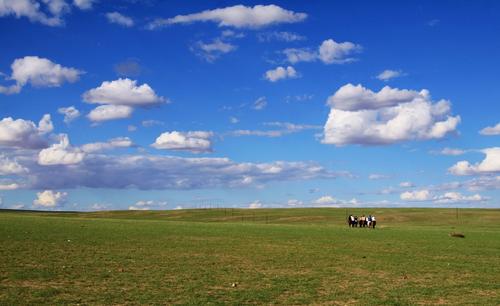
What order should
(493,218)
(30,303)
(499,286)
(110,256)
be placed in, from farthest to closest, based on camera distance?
(493,218) → (110,256) → (499,286) → (30,303)

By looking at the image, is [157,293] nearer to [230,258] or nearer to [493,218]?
[230,258]

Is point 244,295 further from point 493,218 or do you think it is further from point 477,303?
point 493,218

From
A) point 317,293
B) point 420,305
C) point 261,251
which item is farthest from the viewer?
point 261,251

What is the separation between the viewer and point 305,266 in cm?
2498

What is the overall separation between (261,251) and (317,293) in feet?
47.5

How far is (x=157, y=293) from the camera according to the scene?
55.9 feet

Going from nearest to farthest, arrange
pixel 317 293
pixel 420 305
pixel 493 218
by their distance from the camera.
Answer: pixel 420 305
pixel 317 293
pixel 493 218

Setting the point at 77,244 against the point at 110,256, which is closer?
the point at 110,256

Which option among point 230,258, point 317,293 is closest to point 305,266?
point 230,258

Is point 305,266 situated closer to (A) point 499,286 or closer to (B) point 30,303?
(A) point 499,286

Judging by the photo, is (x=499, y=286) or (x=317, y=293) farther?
(x=499, y=286)

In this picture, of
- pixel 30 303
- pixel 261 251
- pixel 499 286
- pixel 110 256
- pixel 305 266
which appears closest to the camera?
pixel 30 303

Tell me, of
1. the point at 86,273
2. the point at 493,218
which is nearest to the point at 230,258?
the point at 86,273

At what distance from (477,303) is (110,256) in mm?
16964
